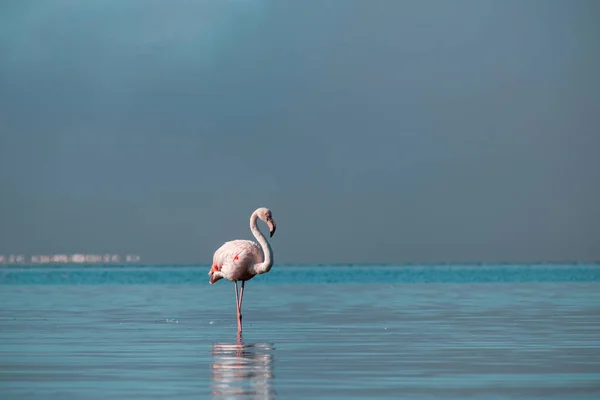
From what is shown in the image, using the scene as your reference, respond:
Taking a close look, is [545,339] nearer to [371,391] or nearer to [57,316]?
[371,391]

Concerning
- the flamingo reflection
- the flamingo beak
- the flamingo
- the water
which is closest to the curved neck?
the flamingo

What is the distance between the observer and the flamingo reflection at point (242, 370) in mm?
12117

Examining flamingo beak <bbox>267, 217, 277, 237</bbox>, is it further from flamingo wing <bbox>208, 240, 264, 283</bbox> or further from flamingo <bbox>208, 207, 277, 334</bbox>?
flamingo wing <bbox>208, 240, 264, 283</bbox>

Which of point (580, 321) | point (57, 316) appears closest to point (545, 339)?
point (580, 321)

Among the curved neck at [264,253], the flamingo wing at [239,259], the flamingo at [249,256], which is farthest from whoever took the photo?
the flamingo wing at [239,259]

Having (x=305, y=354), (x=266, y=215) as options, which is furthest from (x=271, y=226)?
(x=305, y=354)

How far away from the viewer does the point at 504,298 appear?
123 feet

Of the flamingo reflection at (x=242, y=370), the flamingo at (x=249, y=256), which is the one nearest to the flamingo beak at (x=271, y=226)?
the flamingo at (x=249, y=256)

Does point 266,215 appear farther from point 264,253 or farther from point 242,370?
point 242,370

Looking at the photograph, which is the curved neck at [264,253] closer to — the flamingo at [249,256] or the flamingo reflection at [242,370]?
the flamingo at [249,256]

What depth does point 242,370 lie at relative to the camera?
14.3 m

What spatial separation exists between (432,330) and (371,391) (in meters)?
9.27

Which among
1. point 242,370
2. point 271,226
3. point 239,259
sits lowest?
point 242,370

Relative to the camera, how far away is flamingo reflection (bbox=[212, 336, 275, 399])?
12117 mm
